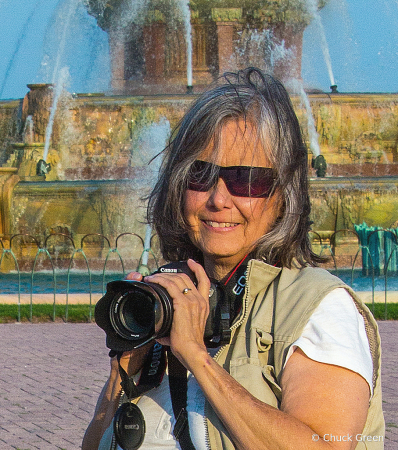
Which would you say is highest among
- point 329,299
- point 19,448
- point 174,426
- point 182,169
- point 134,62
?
point 134,62

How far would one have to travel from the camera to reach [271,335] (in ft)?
5.37

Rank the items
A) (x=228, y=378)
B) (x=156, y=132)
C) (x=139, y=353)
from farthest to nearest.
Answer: (x=156, y=132), (x=139, y=353), (x=228, y=378)

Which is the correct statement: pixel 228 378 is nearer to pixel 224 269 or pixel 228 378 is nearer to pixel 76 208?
pixel 224 269

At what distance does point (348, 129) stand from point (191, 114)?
1834cm

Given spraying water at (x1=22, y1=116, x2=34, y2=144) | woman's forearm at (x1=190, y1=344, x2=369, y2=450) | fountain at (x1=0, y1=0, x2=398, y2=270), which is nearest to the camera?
woman's forearm at (x1=190, y1=344, x2=369, y2=450)

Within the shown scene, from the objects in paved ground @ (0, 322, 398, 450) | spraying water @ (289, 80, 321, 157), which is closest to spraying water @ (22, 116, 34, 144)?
spraying water @ (289, 80, 321, 157)

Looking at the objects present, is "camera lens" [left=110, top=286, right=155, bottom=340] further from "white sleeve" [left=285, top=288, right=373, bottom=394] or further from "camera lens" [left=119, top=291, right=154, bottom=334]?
"white sleeve" [left=285, top=288, right=373, bottom=394]

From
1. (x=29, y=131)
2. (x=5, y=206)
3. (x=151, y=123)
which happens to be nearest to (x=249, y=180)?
(x=5, y=206)

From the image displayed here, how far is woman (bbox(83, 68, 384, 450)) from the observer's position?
4.96ft

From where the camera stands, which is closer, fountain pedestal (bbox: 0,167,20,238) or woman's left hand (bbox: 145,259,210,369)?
woman's left hand (bbox: 145,259,210,369)

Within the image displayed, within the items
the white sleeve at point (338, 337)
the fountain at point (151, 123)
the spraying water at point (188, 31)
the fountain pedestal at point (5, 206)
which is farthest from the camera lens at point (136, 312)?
the spraying water at point (188, 31)

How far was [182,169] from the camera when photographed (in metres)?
1.94

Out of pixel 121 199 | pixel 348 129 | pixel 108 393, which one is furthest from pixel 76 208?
pixel 108 393

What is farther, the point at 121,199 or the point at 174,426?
the point at 121,199
